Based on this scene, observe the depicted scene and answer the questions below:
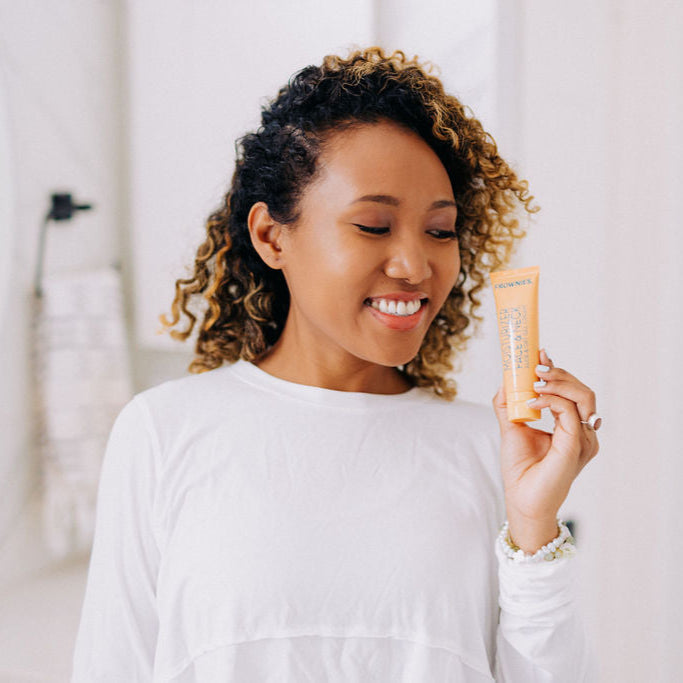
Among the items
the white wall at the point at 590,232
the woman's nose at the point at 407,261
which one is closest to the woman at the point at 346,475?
the woman's nose at the point at 407,261

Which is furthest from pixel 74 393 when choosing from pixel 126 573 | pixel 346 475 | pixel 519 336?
pixel 519 336

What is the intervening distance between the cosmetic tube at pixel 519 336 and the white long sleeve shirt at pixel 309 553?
11cm

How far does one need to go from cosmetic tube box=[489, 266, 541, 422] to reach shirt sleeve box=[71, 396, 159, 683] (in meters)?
0.31

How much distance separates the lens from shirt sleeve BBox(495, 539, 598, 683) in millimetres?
593

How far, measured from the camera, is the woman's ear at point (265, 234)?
0.68m

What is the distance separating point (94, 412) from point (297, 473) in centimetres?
53

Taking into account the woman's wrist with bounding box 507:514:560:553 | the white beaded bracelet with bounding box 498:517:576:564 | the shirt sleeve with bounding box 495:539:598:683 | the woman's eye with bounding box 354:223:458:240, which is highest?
the woman's eye with bounding box 354:223:458:240

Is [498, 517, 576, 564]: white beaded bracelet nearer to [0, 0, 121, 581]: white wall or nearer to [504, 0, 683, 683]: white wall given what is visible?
[504, 0, 683, 683]: white wall

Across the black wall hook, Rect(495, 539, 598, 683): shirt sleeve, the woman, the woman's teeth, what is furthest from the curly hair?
the black wall hook

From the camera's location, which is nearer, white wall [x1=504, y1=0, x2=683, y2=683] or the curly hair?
the curly hair

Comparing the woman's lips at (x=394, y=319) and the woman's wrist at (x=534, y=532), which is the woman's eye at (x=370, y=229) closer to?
the woman's lips at (x=394, y=319)

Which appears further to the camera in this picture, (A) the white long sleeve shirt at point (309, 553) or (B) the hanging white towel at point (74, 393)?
(B) the hanging white towel at point (74, 393)

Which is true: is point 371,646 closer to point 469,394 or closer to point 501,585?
point 501,585

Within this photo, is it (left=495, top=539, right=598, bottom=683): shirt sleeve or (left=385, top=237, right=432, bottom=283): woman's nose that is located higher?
(left=385, top=237, right=432, bottom=283): woman's nose
